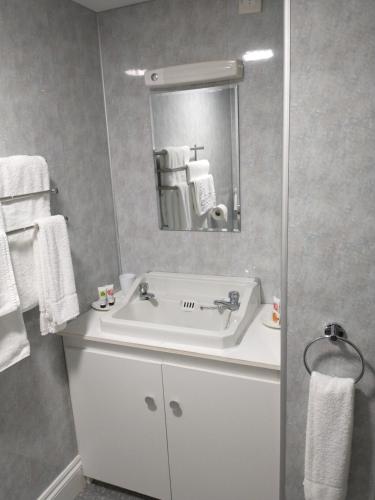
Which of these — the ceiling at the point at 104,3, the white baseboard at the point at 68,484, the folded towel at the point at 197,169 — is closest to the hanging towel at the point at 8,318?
the white baseboard at the point at 68,484

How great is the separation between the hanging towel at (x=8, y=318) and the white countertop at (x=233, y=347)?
1.11ft

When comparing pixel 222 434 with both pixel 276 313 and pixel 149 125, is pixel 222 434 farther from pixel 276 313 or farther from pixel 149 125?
pixel 149 125

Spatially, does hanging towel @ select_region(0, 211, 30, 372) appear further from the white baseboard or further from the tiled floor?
the tiled floor

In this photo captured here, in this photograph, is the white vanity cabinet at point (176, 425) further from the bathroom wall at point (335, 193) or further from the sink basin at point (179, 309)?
the bathroom wall at point (335, 193)

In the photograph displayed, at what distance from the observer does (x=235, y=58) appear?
5.87 ft

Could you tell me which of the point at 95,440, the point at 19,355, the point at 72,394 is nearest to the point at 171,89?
the point at 19,355

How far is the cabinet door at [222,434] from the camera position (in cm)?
153

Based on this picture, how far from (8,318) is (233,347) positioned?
0.82m

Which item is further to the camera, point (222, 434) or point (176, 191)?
point (176, 191)

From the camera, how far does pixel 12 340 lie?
144 centimetres

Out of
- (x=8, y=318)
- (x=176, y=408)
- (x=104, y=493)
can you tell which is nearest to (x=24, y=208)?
(x=8, y=318)

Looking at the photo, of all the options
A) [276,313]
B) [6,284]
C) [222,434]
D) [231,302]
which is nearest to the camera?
[6,284]

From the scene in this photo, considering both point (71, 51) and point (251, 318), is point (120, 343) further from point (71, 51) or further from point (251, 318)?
point (71, 51)

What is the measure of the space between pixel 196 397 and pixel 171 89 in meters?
1.37
